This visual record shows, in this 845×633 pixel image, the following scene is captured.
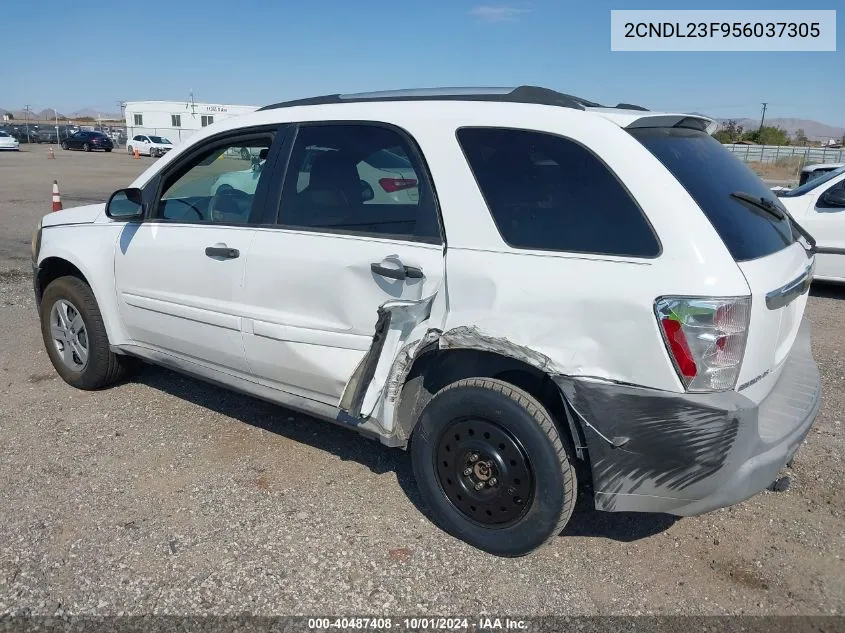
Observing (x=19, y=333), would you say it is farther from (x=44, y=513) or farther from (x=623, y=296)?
(x=623, y=296)

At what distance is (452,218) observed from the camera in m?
2.92

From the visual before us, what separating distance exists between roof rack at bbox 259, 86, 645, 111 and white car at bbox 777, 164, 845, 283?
5.68 meters

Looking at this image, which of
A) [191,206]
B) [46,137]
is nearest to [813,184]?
[191,206]

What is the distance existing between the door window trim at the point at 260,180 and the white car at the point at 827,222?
252 inches

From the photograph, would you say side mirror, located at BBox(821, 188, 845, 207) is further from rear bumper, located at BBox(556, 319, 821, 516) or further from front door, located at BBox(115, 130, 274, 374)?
front door, located at BBox(115, 130, 274, 374)

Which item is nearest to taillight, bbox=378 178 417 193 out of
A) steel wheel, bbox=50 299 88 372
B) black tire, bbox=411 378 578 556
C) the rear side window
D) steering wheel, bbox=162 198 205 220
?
the rear side window

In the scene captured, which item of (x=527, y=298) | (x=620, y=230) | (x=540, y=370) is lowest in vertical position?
(x=540, y=370)

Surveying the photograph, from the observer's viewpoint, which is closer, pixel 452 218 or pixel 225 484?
pixel 452 218

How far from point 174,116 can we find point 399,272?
173 feet

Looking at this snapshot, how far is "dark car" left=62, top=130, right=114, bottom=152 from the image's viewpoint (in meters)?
45.9

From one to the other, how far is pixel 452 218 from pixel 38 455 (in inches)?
105

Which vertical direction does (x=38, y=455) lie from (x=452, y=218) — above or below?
below

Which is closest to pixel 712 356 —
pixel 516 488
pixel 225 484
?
pixel 516 488

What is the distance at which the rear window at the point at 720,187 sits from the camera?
2572 millimetres
